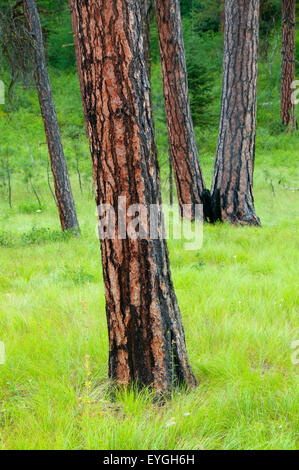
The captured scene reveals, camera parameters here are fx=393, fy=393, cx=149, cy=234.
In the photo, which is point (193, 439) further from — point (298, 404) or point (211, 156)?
point (211, 156)

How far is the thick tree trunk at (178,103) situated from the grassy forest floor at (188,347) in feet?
3.56

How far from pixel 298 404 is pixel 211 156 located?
1488 cm

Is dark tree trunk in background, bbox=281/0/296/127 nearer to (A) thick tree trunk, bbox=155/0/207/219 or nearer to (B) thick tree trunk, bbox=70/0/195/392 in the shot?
(A) thick tree trunk, bbox=155/0/207/219

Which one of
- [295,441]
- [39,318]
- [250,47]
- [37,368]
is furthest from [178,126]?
[295,441]

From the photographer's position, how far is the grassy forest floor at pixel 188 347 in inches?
82.0

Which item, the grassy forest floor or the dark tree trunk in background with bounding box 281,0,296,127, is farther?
the dark tree trunk in background with bounding box 281,0,296,127

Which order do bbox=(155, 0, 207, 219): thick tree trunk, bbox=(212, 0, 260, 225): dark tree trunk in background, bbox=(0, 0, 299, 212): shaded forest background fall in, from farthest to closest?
1. bbox=(0, 0, 299, 212): shaded forest background
2. bbox=(155, 0, 207, 219): thick tree trunk
3. bbox=(212, 0, 260, 225): dark tree trunk in background

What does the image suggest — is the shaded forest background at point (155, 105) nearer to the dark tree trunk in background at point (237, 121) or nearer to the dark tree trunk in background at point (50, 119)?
the dark tree trunk in background at point (50, 119)

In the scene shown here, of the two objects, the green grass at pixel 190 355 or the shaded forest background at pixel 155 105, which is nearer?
the green grass at pixel 190 355

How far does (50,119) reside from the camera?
741cm

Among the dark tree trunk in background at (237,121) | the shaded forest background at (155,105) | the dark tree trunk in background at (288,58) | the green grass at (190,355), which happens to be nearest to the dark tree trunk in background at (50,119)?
the shaded forest background at (155,105)

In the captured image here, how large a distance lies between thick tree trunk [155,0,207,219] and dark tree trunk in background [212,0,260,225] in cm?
47

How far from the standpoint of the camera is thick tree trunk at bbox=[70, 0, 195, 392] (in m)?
2.10

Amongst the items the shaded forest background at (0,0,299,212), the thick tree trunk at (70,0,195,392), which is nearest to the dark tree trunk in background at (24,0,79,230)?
the shaded forest background at (0,0,299,212)
